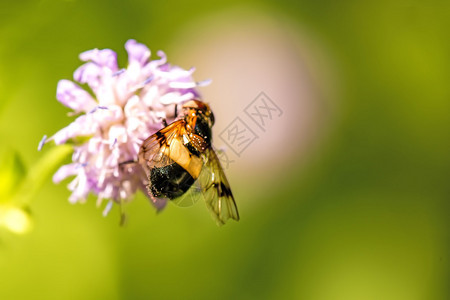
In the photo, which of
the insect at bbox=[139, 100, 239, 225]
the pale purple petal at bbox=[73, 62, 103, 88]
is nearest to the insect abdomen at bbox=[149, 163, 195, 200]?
the insect at bbox=[139, 100, 239, 225]

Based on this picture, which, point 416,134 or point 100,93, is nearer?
point 100,93

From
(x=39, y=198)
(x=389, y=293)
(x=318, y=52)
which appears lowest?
(x=39, y=198)

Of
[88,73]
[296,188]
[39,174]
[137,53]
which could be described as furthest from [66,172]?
[296,188]

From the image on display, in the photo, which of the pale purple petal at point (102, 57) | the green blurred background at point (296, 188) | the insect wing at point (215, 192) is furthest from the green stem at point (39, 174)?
the green blurred background at point (296, 188)

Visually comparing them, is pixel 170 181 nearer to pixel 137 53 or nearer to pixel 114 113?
pixel 114 113

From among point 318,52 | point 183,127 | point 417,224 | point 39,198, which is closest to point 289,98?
point 318,52

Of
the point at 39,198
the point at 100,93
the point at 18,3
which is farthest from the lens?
the point at 39,198

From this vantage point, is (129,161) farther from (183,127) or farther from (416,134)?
(416,134)

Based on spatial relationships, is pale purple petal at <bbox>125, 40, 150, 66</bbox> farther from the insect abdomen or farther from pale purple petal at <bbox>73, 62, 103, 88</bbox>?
the insect abdomen
